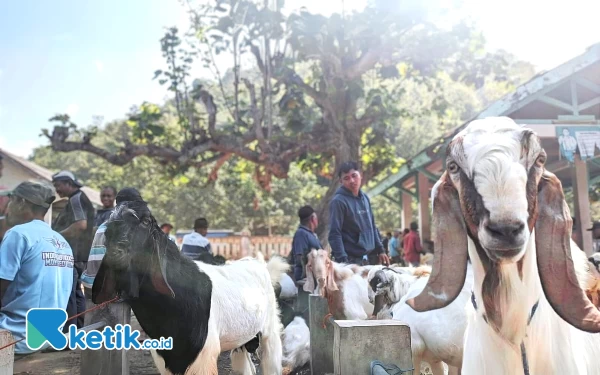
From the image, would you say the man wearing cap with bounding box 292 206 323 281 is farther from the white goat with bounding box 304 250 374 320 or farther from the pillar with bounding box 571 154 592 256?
the pillar with bounding box 571 154 592 256

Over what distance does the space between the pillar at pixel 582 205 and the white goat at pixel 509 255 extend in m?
9.10

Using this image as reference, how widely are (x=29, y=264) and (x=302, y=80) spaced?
392 inches

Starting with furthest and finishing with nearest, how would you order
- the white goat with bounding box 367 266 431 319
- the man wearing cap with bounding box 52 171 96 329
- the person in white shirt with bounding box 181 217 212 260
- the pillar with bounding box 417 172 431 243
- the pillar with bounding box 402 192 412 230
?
the pillar with bounding box 402 192 412 230 < the pillar with bounding box 417 172 431 243 < the person in white shirt with bounding box 181 217 212 260 < the man wearing cap with bounding box 52 171 96 329 < the white goat with bounding box 367 266 431 319

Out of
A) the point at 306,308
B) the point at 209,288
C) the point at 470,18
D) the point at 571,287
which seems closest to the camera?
the point at 571,287

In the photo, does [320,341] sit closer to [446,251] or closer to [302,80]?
[446,251]

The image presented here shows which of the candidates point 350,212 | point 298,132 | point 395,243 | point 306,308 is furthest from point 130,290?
point 395,243

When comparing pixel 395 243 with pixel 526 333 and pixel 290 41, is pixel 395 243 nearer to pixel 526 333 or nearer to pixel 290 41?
pixel 290 41

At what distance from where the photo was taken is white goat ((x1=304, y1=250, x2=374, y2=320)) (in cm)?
555

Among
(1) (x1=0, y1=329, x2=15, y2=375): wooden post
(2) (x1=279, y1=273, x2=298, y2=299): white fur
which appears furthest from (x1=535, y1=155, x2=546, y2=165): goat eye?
(2) (x1=279, y1=273, x2=298, y2=299): white fur

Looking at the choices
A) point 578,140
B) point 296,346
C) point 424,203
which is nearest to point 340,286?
point 296,346

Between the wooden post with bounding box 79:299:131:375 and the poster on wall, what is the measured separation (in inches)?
347

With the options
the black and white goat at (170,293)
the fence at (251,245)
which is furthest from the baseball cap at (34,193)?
the fence at (251,245)

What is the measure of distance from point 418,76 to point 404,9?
2347 mm

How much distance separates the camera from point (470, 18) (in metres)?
12.1
